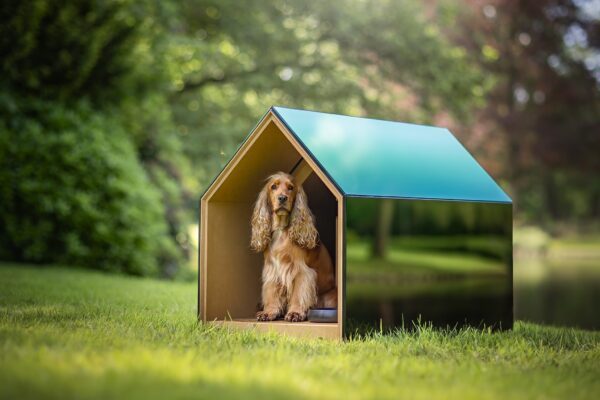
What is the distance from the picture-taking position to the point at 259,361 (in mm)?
4320

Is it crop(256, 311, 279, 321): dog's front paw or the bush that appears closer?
crop(256, 311, 279, 321): dog's front paw

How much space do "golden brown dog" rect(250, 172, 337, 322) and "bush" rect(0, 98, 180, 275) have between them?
5.73 metres

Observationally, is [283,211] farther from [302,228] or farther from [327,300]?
[327,300]

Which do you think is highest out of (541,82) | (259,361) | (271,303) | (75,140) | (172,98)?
(541,82)

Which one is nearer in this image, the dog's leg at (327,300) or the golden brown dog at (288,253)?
the golden brown dog at (288,253)

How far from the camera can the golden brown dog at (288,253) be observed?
605 centimetres

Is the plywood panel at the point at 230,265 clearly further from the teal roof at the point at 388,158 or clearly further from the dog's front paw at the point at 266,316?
the teal roof at the point at 388,158

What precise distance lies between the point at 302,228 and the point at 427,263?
93cm

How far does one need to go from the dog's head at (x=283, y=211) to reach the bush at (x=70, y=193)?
5.71 metres

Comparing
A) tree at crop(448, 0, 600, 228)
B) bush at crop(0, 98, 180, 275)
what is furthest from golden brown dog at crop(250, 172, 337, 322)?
tree at crop(448, 0, 600, 228)

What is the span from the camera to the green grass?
353 cm

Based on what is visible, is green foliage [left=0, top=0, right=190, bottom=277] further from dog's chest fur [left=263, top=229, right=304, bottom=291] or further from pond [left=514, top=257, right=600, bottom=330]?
dog's chest fur [left=263, top=229, right=304, bottom=291]

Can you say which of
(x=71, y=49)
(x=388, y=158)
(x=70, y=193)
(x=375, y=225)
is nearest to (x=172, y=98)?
(x=71, y=49)

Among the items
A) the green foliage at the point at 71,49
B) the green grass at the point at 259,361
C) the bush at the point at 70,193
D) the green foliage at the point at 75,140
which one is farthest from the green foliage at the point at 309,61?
the green grass at the point at 259,361
